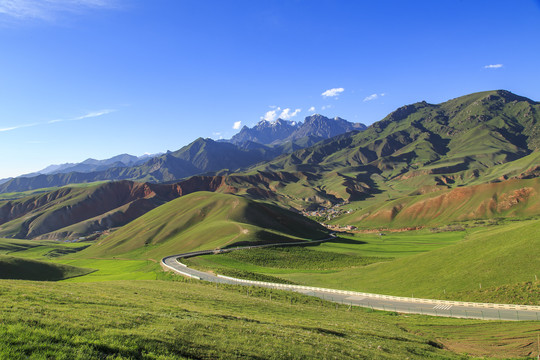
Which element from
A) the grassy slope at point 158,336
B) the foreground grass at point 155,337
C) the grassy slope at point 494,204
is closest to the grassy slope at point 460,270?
the grassy slope at point 158,336

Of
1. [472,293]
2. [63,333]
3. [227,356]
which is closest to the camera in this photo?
[63,333]

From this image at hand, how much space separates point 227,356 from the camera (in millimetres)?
14719

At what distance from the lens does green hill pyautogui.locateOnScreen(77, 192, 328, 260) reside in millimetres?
121000

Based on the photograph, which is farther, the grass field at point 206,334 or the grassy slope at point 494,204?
the grassy slope at point 494,204

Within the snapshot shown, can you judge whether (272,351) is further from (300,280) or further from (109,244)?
(109,244)

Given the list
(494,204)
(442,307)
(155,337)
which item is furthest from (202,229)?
(494,204)

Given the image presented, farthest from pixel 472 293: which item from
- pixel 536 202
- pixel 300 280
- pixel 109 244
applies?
pixel 536 202

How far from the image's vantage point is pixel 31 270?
243 ft

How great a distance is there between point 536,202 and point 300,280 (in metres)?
167

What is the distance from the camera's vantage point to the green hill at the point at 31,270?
2753 inches

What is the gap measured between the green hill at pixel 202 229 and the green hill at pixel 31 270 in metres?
35.7

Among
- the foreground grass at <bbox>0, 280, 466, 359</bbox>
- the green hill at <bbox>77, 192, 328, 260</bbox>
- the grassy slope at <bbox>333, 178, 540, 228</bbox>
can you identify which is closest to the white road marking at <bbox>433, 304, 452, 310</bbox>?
the foreground grass at <bbox>0, 280, 466, 359</bbox>

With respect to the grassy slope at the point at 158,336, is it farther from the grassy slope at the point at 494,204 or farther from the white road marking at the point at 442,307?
the grassy slope at the point at 494,204

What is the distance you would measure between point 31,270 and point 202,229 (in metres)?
65.5
